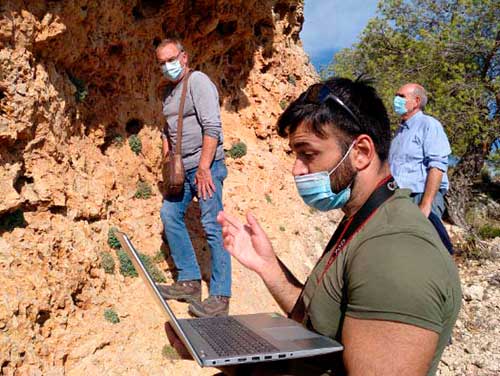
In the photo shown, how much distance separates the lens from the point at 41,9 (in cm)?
511

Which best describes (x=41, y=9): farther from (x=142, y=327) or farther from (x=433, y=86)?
(x=433, y=86)

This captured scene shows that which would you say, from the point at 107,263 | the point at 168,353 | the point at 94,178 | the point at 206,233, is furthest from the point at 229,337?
the point at 94,178

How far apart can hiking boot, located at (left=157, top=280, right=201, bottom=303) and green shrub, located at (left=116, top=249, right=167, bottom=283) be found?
1.44 ft

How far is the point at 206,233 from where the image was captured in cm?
505

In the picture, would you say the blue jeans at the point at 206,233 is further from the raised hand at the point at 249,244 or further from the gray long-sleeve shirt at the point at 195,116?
the raised hand at the point at 249,244

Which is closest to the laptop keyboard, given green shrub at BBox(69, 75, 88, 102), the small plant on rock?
the small plant on rock

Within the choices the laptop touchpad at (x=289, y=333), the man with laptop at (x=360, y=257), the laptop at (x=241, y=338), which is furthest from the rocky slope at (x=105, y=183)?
the laptop touchpad at (x=289, y=333)

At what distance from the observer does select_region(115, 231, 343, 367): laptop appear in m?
1.80

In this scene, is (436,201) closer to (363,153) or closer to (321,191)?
(321,191)

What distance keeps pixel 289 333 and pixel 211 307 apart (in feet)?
9.97

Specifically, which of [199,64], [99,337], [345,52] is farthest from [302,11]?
[345,52]

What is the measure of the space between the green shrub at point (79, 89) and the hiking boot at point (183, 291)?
2897mm

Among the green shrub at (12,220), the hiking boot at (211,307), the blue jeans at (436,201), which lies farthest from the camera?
the blue jeans at (436,201)

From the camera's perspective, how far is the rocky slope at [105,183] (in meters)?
4.37
